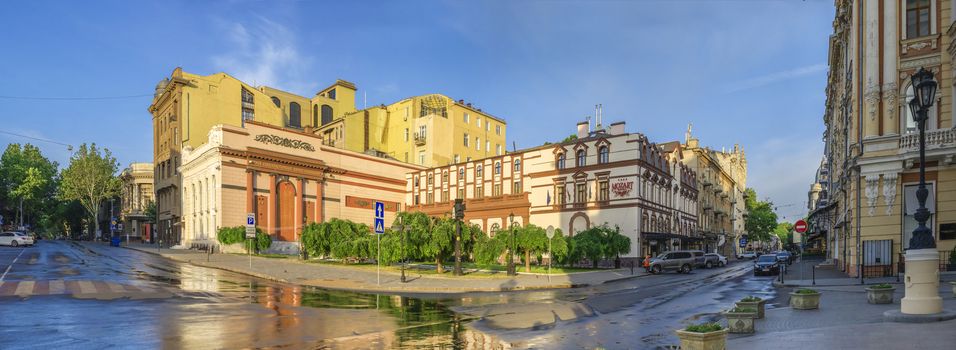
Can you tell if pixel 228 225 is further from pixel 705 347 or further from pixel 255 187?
pixel 705 347

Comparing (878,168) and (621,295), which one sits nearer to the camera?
(621,295)

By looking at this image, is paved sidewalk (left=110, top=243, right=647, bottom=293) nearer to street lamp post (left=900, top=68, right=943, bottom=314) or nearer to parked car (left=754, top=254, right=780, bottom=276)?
parked car (left=754, top=254, right=780, bottom=276)

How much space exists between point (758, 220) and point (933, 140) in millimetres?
105974

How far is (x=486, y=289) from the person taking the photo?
24.6 metres

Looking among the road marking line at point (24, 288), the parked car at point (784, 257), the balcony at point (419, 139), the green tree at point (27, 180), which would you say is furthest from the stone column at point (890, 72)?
the green tree at point (27, 180)

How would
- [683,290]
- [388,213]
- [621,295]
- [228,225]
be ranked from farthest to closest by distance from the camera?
[388,213] → [228,225] → [683,290] → [621,295]

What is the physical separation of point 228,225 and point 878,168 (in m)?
49.6

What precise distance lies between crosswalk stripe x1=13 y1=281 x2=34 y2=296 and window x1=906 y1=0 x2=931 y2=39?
36.3 m

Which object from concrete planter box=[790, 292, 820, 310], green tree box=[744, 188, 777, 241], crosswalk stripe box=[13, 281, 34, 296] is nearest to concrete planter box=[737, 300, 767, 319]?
concrete planter box=[790, 292, 820, 310]

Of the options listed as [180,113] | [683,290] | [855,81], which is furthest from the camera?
[180,113]

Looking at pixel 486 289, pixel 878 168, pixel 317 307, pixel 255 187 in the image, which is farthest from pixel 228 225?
pixel 878 168

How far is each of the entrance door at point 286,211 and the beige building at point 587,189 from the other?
16405 mm

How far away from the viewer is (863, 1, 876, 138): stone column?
2527cm

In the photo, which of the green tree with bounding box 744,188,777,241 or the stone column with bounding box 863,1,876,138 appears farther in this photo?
the green tree with bounding box 744,188,777,241
